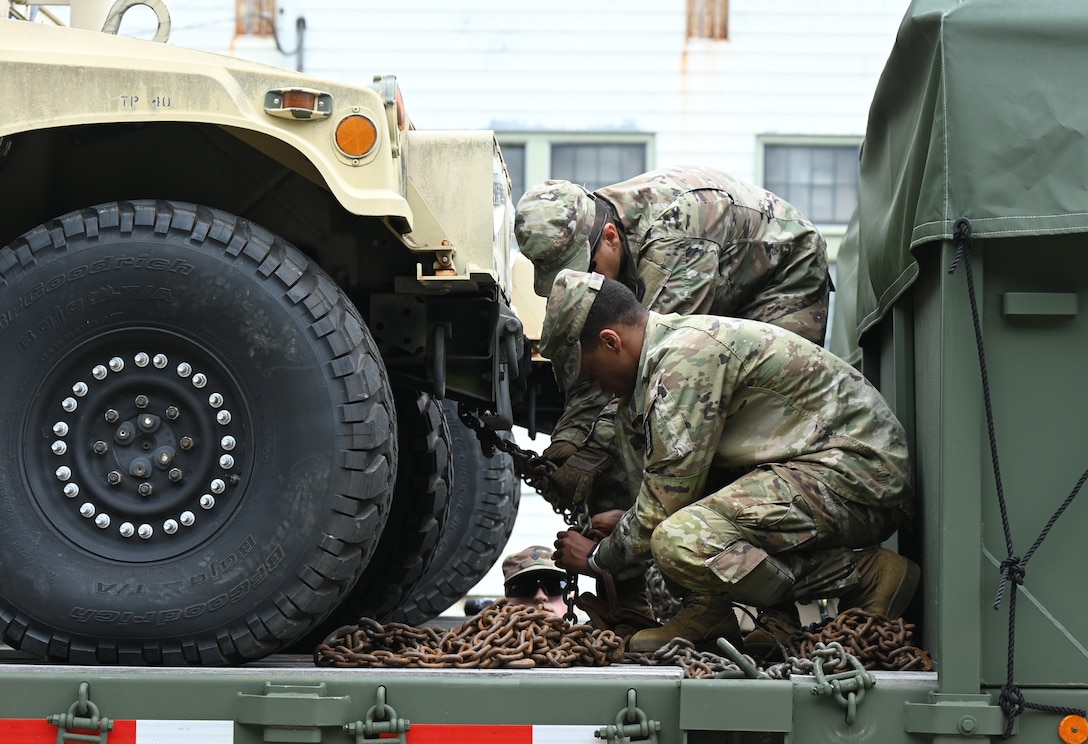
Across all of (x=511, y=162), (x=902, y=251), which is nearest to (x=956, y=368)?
(x=902, y=251)

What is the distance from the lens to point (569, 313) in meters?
3.72

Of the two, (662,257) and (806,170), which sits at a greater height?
(806,170)

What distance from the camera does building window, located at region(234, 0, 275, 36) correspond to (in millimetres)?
13516

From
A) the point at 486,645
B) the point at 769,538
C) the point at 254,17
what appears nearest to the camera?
the point at 486,645

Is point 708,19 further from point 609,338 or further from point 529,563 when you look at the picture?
point 609,338

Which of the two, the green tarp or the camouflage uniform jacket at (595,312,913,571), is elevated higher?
the green tarp

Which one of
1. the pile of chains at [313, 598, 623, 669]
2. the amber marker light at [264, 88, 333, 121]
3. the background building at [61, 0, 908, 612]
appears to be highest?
the background building at [61, 0, 908, 612]

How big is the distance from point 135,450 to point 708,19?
11043mm

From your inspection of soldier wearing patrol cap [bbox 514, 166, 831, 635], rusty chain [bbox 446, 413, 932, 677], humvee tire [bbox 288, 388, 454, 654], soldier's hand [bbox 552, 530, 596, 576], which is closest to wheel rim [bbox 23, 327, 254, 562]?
rusty chain [bbox 446, 413, 932, 677]

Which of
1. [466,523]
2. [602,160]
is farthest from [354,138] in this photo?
[602,160]

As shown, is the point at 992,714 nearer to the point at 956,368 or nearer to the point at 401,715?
the point at 956,368

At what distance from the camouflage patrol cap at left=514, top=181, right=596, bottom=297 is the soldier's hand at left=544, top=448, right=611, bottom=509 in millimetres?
602

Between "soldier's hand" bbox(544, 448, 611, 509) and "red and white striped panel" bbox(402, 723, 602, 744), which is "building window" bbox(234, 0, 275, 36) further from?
"red and white striped panel" bbox(402, 723, 602, 744)

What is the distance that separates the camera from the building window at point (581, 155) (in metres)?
13.4
